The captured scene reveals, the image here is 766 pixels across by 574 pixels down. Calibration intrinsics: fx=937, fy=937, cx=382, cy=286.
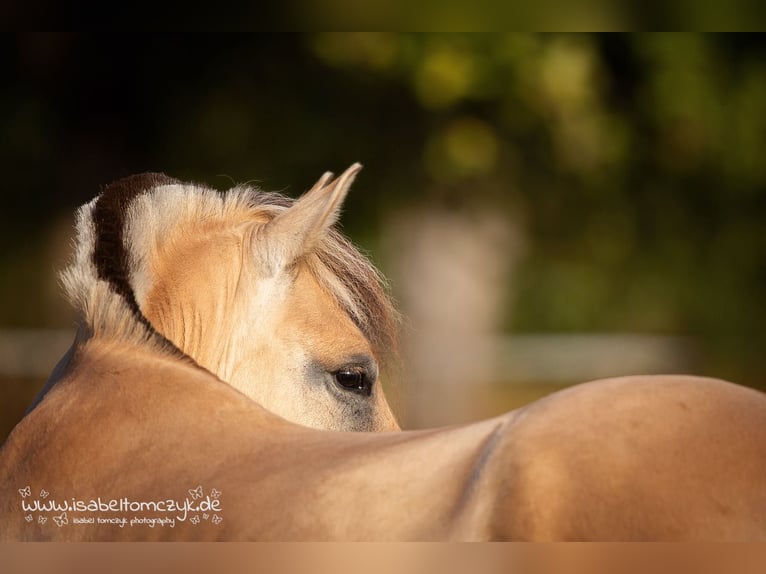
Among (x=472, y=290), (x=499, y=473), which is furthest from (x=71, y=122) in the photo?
(x=499, y=473)

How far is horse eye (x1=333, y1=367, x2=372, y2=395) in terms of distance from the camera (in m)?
1.90

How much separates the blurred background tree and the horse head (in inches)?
127

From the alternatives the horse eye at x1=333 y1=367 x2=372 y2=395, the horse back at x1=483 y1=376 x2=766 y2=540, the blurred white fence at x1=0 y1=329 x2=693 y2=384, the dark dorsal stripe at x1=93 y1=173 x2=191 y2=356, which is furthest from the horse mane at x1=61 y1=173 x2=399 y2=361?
the blurred white fence at x1=0 y1=329 x2=693 y2=384

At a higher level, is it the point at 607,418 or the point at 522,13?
the point at 522,13

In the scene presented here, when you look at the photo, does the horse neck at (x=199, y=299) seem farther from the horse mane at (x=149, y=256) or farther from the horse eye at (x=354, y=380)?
the horse eye at (x=354, y=380)

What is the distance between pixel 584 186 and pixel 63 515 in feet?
16.0

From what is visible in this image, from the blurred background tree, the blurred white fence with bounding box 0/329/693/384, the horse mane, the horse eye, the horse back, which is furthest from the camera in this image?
the blurred white fence with bounding box 0/329/693/384


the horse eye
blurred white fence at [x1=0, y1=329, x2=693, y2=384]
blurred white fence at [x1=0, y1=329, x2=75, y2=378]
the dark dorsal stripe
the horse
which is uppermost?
the dark dorsal stripe

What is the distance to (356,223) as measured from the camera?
5770 mm

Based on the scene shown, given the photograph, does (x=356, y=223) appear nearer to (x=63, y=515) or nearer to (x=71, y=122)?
(x=71, y=122)

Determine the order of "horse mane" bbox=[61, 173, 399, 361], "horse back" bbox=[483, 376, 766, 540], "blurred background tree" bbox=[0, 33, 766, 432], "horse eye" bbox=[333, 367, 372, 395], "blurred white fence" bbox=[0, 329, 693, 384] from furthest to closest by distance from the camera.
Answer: "blurred white fence" bbox=[0, 329, 693, 384] → "blurred background tree" bbox=[0, 33, 766, 432] → "horse eye" bbox=[333, 367, 372, 395] → "horse mane" bbox=[61, 173, 399, 361] → "horse back" bbox=[483, 376, 766, 540]

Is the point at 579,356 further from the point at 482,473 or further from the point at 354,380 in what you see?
the point at 482,473

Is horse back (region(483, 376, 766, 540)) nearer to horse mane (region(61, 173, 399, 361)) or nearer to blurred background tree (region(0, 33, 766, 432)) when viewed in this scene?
horse mane (region(61, 173, 399, 361))

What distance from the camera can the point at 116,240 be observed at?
1746mm
